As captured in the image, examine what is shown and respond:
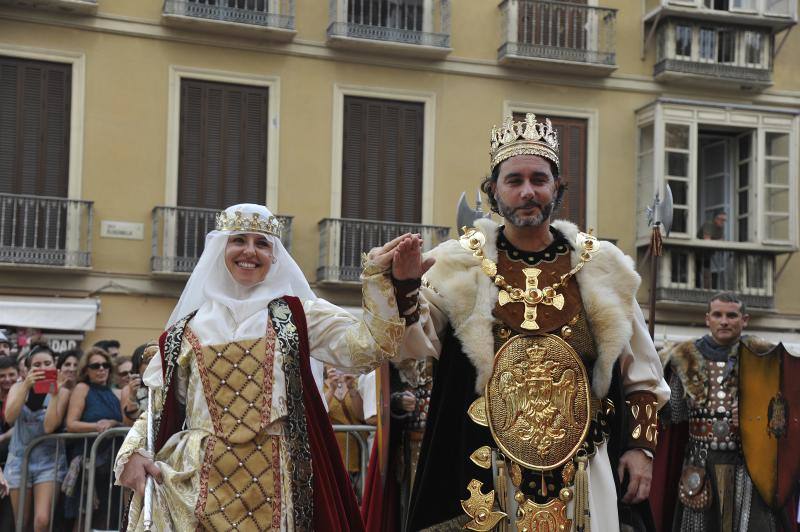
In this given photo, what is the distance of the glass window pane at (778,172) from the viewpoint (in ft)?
63.7

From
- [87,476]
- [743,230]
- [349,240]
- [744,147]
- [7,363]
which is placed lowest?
[87,476]

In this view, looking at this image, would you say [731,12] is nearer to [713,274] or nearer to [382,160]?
[713,274]

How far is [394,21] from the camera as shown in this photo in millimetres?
18359

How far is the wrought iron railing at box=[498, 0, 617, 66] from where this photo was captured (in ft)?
60.4

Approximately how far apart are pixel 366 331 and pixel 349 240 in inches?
526

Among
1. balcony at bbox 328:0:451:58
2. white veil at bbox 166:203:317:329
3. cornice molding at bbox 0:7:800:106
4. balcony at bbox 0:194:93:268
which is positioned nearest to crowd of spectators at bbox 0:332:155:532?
white veil at bbox 166:203:317:329

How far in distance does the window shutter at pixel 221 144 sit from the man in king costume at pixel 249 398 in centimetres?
1269

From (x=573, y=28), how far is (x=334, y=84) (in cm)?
399

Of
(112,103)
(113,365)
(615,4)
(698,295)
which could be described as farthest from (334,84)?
(113,365)

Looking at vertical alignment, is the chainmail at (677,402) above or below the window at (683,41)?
below

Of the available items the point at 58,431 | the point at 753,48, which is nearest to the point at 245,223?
the point at 58,431

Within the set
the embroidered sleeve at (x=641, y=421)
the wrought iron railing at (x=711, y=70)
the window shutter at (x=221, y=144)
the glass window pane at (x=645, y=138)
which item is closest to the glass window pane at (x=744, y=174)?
the wrought iron railing at (x=711, y=70)

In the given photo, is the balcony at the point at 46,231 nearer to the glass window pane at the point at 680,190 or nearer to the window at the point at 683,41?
the glass window pane at the point at 680,190

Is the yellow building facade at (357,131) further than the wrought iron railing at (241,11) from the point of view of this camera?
No
